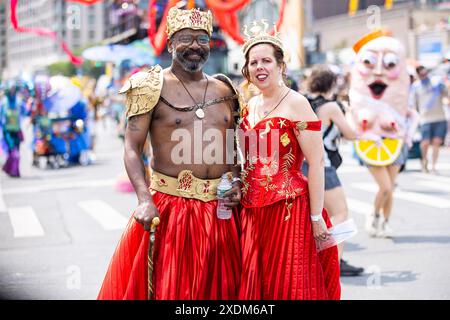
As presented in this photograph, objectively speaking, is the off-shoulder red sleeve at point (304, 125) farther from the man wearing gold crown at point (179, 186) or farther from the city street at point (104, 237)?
the city street at point (104, 237)

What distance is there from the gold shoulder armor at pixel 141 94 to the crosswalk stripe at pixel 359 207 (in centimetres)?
628

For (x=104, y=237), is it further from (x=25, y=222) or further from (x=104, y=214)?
(x=25, y=222)

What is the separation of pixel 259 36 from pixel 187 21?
461 millimetres

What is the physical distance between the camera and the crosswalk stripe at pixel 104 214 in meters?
9.35

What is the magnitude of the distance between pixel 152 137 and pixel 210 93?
1.34 feet

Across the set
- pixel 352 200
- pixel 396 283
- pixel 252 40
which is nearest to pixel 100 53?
pixel 352 200

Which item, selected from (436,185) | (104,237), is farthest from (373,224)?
(436,185)

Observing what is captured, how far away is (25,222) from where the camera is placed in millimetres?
9867

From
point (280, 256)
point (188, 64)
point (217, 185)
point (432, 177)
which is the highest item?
point (188, 64)

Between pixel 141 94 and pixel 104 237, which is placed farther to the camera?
pixel 104 237

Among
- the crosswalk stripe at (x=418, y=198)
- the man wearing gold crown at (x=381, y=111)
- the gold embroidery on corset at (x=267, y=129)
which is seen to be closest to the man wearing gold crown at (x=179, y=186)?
the gold embroidery on corset at (x=267, y=129)

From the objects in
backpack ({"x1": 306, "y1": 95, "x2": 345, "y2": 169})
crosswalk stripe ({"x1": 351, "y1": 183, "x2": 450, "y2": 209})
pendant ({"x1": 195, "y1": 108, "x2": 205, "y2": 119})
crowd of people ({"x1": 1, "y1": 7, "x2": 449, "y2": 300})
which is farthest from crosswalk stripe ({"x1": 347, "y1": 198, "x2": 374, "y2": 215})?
pendant ({"x1": 195, "y1": 108, "x2": 205, "y2": 119})

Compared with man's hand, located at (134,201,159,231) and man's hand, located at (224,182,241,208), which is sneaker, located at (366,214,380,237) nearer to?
man's hand, located at (224,182,241,208)

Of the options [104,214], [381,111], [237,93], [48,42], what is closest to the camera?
[237,93]
